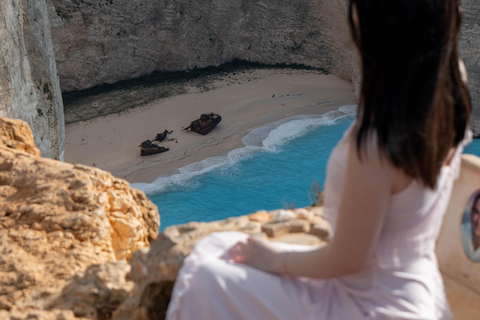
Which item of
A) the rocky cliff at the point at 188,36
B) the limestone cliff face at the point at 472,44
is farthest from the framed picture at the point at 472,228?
the rocky cliff at the point at 188,36

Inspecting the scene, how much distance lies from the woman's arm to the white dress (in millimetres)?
55

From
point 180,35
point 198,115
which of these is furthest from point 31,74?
point 180,35

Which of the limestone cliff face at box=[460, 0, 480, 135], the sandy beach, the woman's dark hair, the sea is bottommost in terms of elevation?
the sea

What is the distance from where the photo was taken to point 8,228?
245 cm

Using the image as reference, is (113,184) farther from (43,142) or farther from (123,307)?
(43,142)

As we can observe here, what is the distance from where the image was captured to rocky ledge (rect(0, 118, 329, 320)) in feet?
6.02

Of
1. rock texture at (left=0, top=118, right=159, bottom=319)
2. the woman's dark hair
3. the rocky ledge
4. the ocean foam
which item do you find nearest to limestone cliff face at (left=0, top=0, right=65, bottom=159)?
the ocean foam

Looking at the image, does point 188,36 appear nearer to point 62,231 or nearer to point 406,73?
point 62,231

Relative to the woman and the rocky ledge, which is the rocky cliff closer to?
the rocky ledge

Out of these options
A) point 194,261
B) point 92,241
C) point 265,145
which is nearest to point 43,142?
point 265,145

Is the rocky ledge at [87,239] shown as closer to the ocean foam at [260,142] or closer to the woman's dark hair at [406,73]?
the woman's dark hair at [406,73]

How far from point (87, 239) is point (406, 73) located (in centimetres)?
185

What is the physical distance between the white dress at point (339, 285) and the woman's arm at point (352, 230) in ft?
0.18

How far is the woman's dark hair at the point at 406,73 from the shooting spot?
1.11 meters
